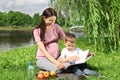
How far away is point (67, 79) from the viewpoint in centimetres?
763

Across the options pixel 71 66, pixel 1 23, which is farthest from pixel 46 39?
pixel 1 23

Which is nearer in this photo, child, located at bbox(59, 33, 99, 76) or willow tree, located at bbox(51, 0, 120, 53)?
child, located at bbox(59, 33, 99, 76)

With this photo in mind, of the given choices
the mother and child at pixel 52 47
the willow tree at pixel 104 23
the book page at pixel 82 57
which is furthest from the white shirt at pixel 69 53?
the willow tree at pixel 104 23

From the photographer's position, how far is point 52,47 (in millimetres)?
8469

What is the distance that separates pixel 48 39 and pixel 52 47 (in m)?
0.21

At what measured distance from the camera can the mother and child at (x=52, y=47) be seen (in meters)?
8.08

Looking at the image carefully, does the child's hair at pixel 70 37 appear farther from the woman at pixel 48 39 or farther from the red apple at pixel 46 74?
the red apple at pixel 46 74

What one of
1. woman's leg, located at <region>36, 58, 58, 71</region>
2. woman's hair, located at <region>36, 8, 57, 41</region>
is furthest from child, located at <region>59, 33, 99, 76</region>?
woman's hair, located at <region>36, 8, 57, 41</region>

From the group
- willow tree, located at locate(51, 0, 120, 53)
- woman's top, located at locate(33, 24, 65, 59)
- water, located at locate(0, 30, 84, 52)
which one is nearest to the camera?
woman's top, located at locate(33, 24, 65, 59)

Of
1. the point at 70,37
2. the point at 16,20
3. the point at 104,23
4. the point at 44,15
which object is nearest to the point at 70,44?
the point at 70,37

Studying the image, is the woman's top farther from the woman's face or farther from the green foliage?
the green foliage

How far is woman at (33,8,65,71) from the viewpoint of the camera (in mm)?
8156

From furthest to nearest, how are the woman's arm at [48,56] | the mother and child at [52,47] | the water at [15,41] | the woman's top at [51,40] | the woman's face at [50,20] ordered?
the water at [15,41], the woman's top at [51,40], the woman's face at [50,20], the mother and child at [52,47], the woman's arm at [48,56]

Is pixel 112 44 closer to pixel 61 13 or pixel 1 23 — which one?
pixel 61 13
